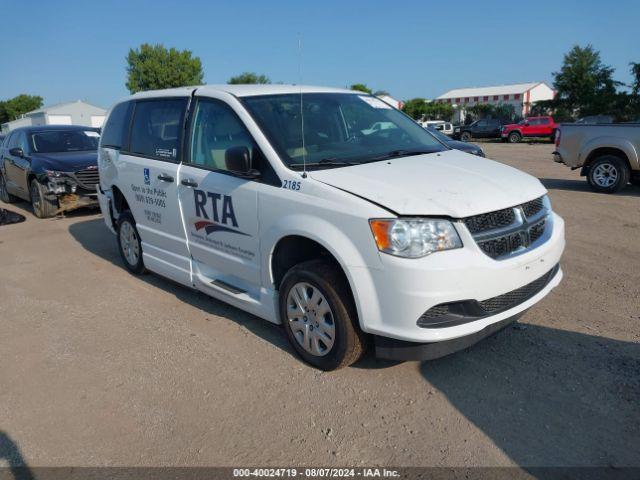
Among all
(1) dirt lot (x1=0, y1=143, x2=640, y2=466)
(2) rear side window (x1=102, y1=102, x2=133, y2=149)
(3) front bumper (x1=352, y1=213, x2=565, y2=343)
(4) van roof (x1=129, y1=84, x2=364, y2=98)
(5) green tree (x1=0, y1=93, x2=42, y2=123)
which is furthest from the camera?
(5) green tree (x1=0, y1=93, x2=42, y2=123)

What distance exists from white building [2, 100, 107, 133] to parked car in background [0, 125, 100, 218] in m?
56.4

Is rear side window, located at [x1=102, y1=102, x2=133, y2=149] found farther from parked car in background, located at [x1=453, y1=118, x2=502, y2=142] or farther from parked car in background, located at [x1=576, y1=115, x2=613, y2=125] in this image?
parked car in background, located at [x1=453, y1=118, x2=502, y2=142]

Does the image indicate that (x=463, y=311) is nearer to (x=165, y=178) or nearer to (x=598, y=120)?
(x=165, y=178)

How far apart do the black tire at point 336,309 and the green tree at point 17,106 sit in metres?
101

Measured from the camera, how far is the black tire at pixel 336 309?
132 inches

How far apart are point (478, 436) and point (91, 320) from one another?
11.5 ft

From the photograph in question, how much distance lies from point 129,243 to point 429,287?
4040 mm

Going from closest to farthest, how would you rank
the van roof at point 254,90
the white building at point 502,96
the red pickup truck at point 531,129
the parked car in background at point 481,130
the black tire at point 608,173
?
the van roof at point 254,90
the black tire at point 608,173
the red pickup truck at point 531,129
the parked car in background at point 481,130
the white building at point 502,96

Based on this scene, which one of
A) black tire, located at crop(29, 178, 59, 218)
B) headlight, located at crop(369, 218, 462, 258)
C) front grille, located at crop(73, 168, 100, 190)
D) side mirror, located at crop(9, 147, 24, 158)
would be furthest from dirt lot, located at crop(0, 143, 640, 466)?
side mirror, located at crop(9, 147, 24, 158)

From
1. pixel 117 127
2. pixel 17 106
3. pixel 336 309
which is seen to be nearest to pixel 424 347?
pixel 336 309

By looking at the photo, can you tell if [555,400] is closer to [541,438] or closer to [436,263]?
[541,438]

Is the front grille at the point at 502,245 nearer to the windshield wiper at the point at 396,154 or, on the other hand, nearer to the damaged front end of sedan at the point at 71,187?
the windshield wiper at the point at 396,154

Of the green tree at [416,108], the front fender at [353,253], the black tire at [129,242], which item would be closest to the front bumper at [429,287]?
the front fender at [353,253]

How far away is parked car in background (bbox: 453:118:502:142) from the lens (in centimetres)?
3491
